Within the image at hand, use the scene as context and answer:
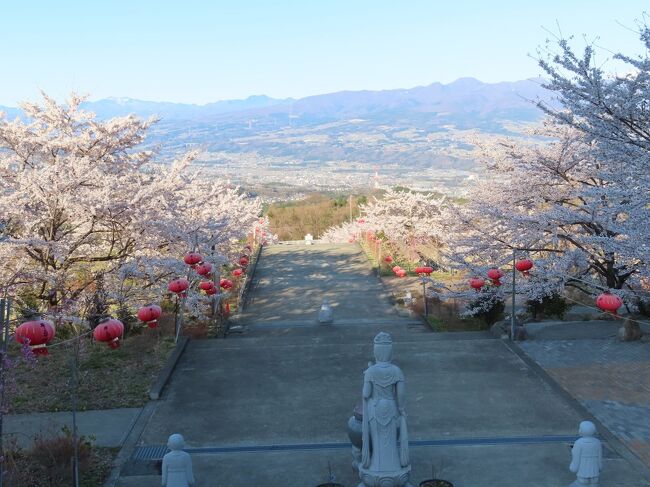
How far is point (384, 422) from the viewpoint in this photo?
809cm

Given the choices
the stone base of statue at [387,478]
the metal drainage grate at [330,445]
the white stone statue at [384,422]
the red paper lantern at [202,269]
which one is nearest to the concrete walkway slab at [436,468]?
the metal drainage grate at [330,445]

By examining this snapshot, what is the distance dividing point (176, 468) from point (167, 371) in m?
5.72

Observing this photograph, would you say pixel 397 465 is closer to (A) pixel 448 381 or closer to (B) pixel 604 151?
(A) pixel 448 381

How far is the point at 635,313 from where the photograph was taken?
17703 mm

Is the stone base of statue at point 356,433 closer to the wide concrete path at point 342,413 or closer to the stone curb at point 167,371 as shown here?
the wide concrete path at point 342,413

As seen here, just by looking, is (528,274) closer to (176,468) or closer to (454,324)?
(454,324)

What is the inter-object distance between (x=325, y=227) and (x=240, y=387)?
1933 inches

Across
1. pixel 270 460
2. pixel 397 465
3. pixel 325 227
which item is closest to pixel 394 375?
pixel 397 465

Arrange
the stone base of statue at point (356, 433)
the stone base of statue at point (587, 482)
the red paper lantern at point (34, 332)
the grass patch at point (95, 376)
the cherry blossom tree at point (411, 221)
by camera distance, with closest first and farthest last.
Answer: the red paper lantern at point (34, 332), the stone base of statue at point (587, 482), the stone base of statue at point (356, 433), the grass patch at point (95, 376), the cherry blossom tree at point (411, 221)

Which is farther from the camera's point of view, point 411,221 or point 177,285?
point 411,221

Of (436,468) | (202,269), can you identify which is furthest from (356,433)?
(202,269)

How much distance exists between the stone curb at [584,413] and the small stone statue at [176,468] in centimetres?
636

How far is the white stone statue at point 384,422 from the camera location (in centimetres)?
807

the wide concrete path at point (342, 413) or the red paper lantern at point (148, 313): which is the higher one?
the red paper lantern at point (148, 313)
